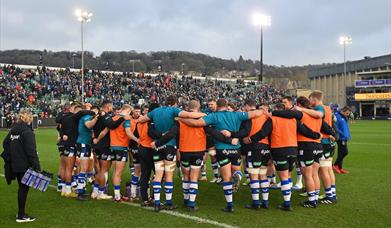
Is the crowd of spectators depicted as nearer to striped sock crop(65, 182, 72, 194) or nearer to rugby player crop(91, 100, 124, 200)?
striped sock crop(65, 182, 72, 194)

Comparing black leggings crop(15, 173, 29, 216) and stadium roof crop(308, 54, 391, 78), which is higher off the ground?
stadium roof crop(308, 54, 391, 78)

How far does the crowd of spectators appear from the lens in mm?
39969

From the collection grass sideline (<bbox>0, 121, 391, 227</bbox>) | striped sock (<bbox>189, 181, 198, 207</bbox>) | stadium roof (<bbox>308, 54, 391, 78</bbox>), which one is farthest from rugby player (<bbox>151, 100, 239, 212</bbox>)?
stadium roof (<bbox>308, 54, 391, 78</bbox>)

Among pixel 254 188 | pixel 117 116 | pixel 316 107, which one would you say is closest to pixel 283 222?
pixel 254 188

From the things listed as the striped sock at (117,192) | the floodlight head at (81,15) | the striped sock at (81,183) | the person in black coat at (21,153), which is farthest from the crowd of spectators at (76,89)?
the person in black coat at (21,153)

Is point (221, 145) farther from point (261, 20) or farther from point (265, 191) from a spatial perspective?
point (261, 20)

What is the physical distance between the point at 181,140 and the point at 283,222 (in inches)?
95.1

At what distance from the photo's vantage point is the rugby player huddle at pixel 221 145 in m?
7.64

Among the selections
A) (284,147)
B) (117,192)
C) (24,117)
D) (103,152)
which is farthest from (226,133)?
(24,117)

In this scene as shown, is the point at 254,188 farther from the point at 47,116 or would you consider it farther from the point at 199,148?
the point at 47,116

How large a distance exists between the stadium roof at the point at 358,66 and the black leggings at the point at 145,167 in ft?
240

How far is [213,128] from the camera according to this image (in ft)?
25.1

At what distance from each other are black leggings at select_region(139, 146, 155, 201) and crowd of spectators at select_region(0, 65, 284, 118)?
25.1 metres

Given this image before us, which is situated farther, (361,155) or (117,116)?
(361,155)
